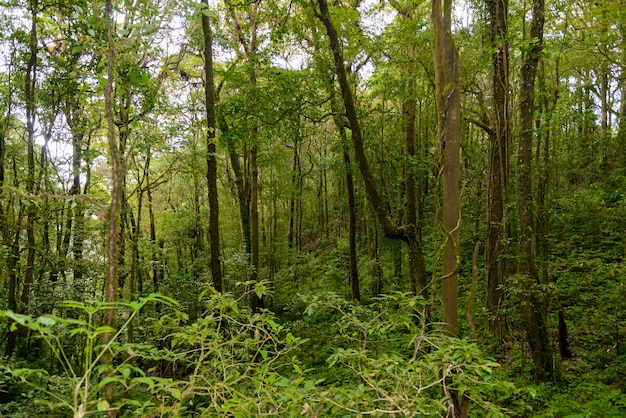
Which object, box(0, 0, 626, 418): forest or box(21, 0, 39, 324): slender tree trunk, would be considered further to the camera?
box(21, 0, 39, 324): slender tree trunk

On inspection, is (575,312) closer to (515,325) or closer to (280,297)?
(515,325)

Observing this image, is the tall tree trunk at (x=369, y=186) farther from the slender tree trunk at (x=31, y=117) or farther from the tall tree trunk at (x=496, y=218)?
the slender tree trunk at (x=31, y=117)

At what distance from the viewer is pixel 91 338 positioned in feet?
4.18

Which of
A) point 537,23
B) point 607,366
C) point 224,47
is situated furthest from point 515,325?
point 224,47

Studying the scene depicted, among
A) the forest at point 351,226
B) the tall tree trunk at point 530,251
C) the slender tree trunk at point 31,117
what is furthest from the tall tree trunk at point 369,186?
the slender tree trunk at point 31,117

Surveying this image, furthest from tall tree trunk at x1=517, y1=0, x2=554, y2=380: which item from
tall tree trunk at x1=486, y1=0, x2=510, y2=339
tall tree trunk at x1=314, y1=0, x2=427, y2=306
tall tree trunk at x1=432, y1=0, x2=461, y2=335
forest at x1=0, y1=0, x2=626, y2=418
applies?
tall tree trunk at x1=432, y1=0, x2=461, y2=335

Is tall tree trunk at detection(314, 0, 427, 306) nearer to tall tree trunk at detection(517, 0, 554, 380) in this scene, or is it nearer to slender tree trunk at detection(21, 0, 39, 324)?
tall tree trunk at detection(517, 0, 554, 380)

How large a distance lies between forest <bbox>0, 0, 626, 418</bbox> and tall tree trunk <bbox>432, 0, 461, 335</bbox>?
0.8 inches

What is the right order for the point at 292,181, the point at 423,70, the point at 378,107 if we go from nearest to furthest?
1. the point at 423,70
2. the point at 378,107
3. the point at 292,181

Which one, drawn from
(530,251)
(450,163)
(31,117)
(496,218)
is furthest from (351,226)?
(31,117)

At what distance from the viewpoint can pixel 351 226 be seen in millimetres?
10875

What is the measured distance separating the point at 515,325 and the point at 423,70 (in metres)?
6.00

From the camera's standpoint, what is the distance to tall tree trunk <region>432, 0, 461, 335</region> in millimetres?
3105

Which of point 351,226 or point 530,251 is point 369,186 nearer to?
point 530,251
